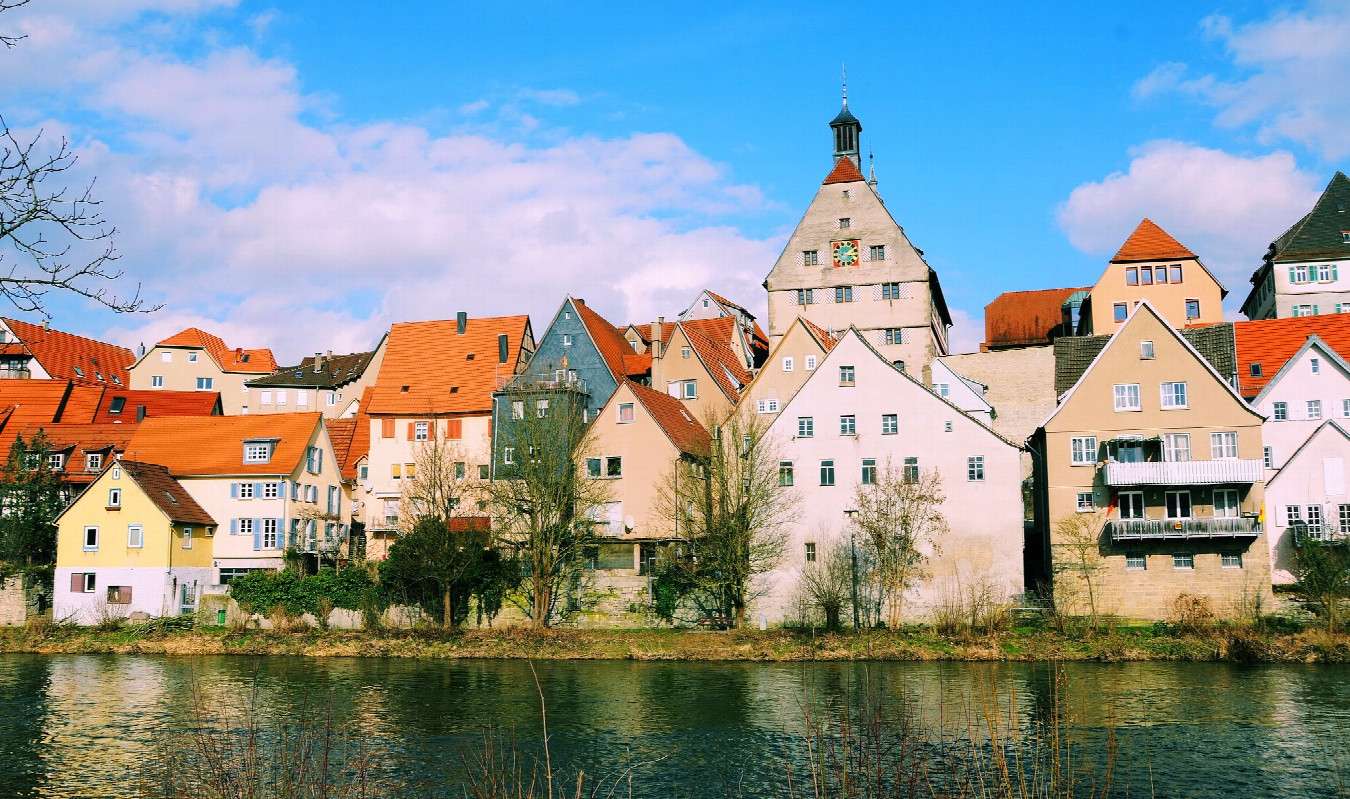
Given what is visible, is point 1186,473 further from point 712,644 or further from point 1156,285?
point 1156,285

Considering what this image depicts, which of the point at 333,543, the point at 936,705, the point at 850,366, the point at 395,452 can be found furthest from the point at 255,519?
the point at 936,705

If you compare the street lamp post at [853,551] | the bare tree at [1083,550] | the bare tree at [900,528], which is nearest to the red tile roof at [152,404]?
the street lamp post at [853,551]

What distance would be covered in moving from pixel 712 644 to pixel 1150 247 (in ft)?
132

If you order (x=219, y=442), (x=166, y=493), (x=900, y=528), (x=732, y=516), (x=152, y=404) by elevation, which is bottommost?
(x=900, y=528)

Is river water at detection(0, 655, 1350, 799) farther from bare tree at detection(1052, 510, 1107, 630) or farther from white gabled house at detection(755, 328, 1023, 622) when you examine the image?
white gabled house at detection(755, 328, 1023, 622)

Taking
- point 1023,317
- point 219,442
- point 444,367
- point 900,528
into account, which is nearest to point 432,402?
point 444,367

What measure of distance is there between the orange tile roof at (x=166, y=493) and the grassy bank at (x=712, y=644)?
7.42 metres

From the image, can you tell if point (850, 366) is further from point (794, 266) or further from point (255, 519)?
point (255, 519)

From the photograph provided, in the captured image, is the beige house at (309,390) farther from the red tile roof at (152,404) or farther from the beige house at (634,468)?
the beige house at (634,468)

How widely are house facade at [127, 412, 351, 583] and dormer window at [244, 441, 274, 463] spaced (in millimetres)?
57

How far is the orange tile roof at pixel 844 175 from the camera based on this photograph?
74.2 meters

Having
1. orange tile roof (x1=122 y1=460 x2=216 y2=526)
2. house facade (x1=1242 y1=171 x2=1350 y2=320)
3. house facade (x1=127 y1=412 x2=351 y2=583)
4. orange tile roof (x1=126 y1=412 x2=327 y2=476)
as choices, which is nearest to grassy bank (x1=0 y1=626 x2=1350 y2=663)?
orange tile roof (x1=122 y1=460 x2=216 y2=526)

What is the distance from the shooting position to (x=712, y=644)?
4972 cm

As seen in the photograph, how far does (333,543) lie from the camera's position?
6781 centimetres
